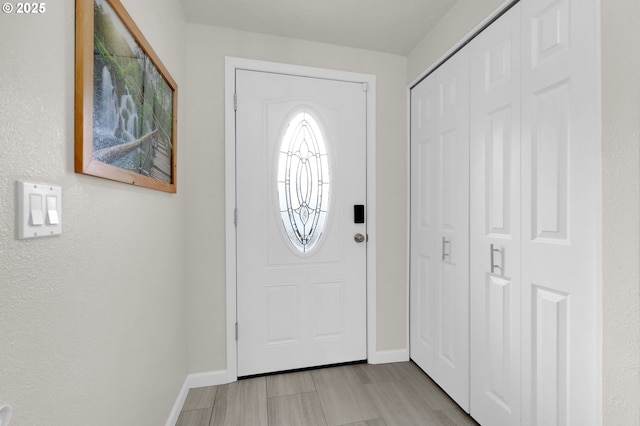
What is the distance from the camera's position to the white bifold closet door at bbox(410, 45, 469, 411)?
68.1 inches

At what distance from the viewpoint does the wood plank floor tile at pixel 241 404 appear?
1.66 meters

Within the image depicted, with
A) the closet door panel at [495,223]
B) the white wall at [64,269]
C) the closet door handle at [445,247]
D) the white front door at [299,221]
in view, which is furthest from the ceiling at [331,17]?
the closet door handle at [445,247]

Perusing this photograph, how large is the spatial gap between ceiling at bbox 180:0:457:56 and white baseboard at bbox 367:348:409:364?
7.69ft

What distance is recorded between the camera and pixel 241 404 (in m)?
1.79

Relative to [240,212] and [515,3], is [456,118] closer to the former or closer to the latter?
[515,3]

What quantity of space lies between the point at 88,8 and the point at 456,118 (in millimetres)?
1752

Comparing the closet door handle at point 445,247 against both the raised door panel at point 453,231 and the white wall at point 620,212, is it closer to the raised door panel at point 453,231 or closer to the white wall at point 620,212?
the raised door panel at point 453,231

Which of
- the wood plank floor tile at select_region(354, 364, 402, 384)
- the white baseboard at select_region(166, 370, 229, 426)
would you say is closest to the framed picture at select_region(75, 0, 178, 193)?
the white baseboard at select_region(166, 370, 229, 426)

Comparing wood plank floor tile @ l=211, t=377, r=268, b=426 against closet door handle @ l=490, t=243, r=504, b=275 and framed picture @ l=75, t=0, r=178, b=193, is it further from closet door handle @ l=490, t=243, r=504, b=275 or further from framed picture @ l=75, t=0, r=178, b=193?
closet door handle @ l=490, t=243, r=504, b=275

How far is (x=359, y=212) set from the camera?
2250 mm

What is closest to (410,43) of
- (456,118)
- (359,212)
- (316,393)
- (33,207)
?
(456,118)

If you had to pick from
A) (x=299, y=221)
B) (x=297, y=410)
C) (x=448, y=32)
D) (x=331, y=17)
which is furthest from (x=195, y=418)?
(x=448, y=32)

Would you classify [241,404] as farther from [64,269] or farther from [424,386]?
[64,269]

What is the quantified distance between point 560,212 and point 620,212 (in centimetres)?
21
